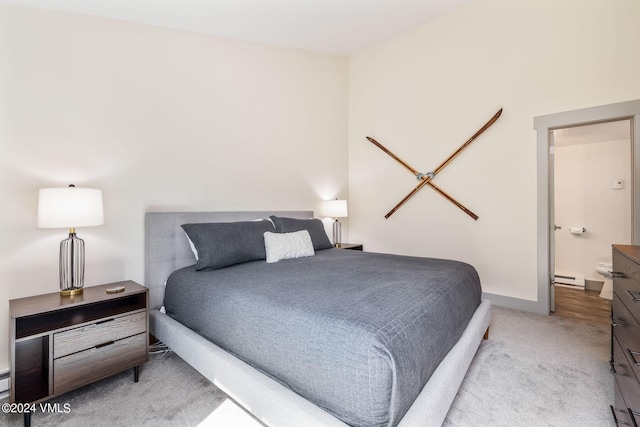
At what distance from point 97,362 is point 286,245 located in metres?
1.53

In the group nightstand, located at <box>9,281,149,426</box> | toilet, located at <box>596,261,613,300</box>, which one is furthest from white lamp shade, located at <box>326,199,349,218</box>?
toilet, located at <box>596,261,613,300</box>

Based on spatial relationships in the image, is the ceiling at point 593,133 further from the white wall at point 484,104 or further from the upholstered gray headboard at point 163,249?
the upholstered gray headboard at point 163,249

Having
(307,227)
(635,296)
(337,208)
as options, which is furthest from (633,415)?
(337,208)

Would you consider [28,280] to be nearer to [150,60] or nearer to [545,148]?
[150,60]

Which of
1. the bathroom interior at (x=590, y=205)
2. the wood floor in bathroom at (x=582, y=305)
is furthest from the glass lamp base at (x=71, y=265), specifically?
the bathroom interior at (x=590, y=205)

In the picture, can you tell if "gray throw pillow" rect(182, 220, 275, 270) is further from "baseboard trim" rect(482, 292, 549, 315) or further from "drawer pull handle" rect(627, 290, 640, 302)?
"baseboard trim" rect(482, 292, 549, 315)

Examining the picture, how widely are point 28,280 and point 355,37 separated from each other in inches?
160

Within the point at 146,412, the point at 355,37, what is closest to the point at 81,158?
the point at 146,412

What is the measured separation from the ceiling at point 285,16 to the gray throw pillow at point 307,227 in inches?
77.3

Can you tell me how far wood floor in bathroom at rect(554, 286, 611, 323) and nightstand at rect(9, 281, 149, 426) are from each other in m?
3.81

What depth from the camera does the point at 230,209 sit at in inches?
125

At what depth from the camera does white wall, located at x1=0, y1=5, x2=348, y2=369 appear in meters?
2.04

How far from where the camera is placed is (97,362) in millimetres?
1843

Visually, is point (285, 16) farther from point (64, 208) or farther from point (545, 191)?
point (545, 191)
